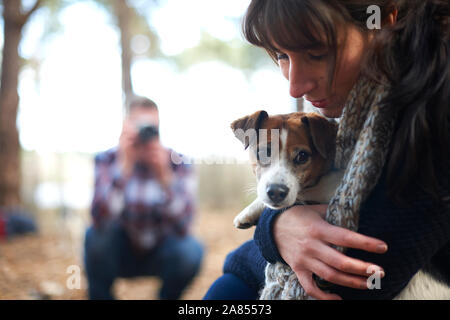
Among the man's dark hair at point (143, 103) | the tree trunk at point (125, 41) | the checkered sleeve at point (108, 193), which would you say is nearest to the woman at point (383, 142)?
the man's dark hair at point (143, 103)

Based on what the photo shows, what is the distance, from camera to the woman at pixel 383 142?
58 centimetres

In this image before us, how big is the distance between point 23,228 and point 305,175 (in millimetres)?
2665

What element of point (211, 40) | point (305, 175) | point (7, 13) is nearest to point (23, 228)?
point (7, 13)

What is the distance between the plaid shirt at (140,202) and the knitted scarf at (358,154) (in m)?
1.11

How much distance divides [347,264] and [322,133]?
323mm

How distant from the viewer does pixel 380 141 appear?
23.7 inches

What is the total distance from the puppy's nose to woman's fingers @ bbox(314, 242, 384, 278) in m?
0.18

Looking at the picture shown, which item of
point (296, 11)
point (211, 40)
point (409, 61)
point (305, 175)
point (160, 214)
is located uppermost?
point (211, 40)

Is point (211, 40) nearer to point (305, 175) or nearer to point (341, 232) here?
point (305, 175)

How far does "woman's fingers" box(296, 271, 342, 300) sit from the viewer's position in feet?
2.04

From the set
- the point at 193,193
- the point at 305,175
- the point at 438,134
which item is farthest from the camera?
the point at 193,193

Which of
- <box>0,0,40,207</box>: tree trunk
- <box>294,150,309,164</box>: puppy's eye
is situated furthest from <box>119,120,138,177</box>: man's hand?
<box>0,0,40,207</box>: tree trunk

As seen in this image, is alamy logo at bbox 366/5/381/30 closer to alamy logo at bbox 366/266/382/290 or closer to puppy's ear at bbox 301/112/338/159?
puppy's ear at bbox 301/112/338/159

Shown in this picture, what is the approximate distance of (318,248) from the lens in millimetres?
631
